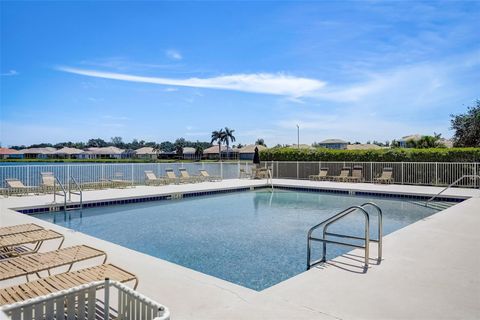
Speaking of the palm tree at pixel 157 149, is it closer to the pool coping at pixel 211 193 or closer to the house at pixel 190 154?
the house at pixel 190 154

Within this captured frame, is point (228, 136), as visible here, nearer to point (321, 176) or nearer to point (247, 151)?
point (247, 151)

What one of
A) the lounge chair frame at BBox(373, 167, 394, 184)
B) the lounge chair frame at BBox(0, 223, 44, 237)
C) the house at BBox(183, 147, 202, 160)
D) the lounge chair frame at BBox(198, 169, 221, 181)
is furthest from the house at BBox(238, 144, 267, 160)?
the lounge chair frame at BBox(0, 223, 44, 237)

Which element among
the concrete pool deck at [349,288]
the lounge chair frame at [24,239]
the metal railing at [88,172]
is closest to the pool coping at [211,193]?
the metal railing at [88,172]

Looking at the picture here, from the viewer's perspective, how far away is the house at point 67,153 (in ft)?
173

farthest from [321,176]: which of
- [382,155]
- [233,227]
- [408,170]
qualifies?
[233,227]

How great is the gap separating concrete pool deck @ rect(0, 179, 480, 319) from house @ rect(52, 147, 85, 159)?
53761 millimetres

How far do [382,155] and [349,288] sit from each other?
14.8 m

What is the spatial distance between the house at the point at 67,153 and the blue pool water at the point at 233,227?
47.6 m

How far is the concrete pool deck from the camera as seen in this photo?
3.06 m

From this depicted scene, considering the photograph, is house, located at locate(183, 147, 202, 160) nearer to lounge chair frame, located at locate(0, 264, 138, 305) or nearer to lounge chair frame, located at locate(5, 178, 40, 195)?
lounge chair frame, located at locate(5, 178, 40, 195)

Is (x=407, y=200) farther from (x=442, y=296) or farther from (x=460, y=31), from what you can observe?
(x=442, y=296)

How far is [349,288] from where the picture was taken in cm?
361

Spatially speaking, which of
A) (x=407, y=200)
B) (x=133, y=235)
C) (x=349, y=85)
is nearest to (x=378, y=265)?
(x=133, y=235)

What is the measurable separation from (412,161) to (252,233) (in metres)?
11.8
